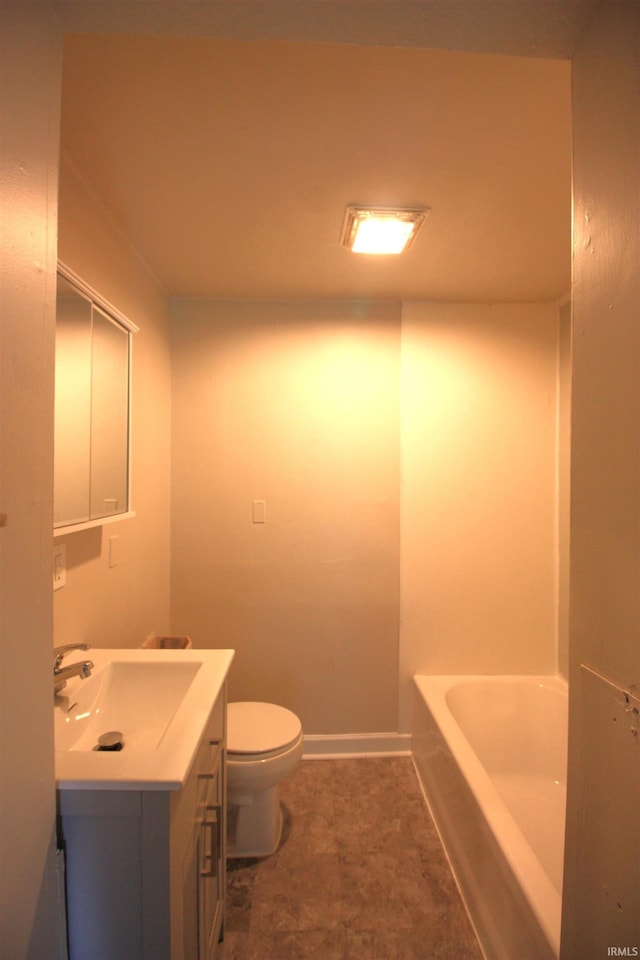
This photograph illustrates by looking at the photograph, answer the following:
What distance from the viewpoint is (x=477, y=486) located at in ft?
7.41

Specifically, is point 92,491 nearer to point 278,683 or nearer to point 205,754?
point 205,754

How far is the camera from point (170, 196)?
1.40 meters

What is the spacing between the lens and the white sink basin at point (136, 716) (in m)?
0.78

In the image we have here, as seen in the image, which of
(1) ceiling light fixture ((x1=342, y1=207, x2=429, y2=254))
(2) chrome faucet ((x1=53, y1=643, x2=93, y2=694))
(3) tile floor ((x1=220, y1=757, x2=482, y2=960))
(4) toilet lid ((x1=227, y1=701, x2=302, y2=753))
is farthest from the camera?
(4) toilet lid ((x1=227, y1=701, x2=302, y2=753))

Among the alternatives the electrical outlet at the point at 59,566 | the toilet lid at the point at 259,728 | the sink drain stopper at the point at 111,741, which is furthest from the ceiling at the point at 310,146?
the toilet lid at the point at 259,728

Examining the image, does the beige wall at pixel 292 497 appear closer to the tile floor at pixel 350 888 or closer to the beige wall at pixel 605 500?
the tile floor at pixel 350 888

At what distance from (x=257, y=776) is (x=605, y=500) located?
1.53 m

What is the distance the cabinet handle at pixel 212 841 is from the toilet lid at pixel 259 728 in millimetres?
376

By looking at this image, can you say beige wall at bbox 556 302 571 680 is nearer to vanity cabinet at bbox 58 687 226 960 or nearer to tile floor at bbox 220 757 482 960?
tile floor at bbox 220 757 482 960

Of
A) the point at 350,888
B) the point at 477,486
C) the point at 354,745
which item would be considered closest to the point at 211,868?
the point at 350,888

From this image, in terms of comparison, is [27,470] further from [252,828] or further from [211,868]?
[252,828]

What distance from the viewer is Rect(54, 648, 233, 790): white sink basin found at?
30.6 inches

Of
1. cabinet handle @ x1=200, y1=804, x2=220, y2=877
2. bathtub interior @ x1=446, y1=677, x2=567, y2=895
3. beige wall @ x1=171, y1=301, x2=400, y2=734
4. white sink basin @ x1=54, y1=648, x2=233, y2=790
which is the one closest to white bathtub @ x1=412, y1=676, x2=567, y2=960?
bathtub interior @ x1=446, y1=677, x2=567, y2=895

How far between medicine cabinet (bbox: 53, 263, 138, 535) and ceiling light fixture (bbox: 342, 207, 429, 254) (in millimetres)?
906
